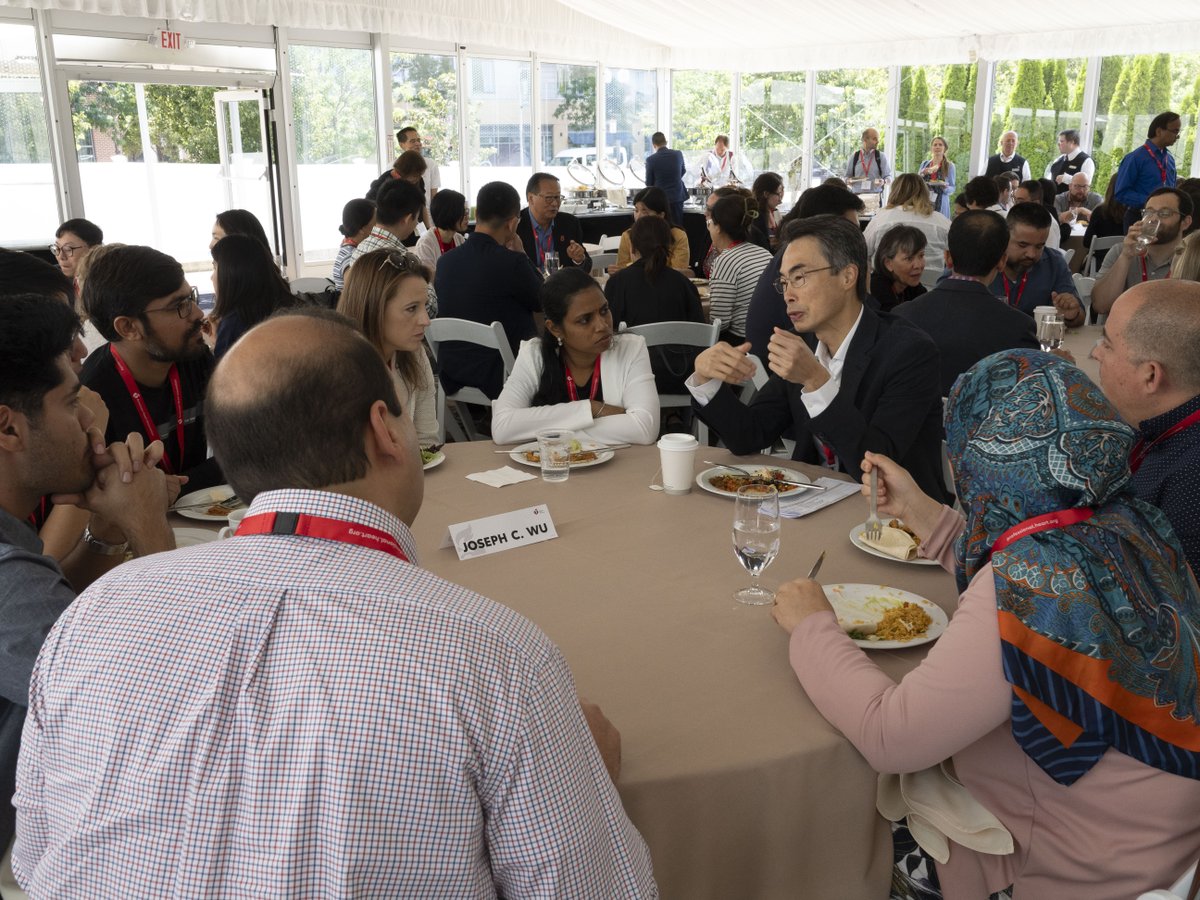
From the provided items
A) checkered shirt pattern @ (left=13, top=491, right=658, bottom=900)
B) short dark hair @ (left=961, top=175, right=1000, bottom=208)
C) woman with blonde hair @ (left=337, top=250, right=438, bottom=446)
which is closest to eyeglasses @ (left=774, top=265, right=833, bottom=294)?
woman with blonde hair @ (left=337, top=250, right=438, bottom=446)

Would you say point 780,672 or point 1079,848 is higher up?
point 780,672

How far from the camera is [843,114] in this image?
54.8 feet

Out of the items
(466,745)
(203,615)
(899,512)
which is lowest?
(899,512)

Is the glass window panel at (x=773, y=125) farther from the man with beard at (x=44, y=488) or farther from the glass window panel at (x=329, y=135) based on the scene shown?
the man with beard at (x=44, y=488)

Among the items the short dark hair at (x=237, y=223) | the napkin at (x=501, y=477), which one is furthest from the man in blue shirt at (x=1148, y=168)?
the napkin at (x=501, y=477)

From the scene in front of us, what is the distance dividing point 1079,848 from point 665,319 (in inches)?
155

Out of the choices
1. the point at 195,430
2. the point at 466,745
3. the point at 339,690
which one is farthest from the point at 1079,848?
the point at 195,430

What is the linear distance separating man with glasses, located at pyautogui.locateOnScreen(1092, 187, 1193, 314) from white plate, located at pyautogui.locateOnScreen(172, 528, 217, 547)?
4599 mm

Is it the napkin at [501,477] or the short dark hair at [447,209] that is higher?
the short dark hair at [447,209]

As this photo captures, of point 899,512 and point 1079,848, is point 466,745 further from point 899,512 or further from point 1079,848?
point 899,512

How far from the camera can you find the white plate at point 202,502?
7.52 feet

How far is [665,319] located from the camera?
5094mm

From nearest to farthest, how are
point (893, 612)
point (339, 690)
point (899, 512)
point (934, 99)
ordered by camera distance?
point (339, 690) → point (893, 612) → point (899, 512) → point (934, 99)

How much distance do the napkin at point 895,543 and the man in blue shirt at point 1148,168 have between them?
770 centimetres
